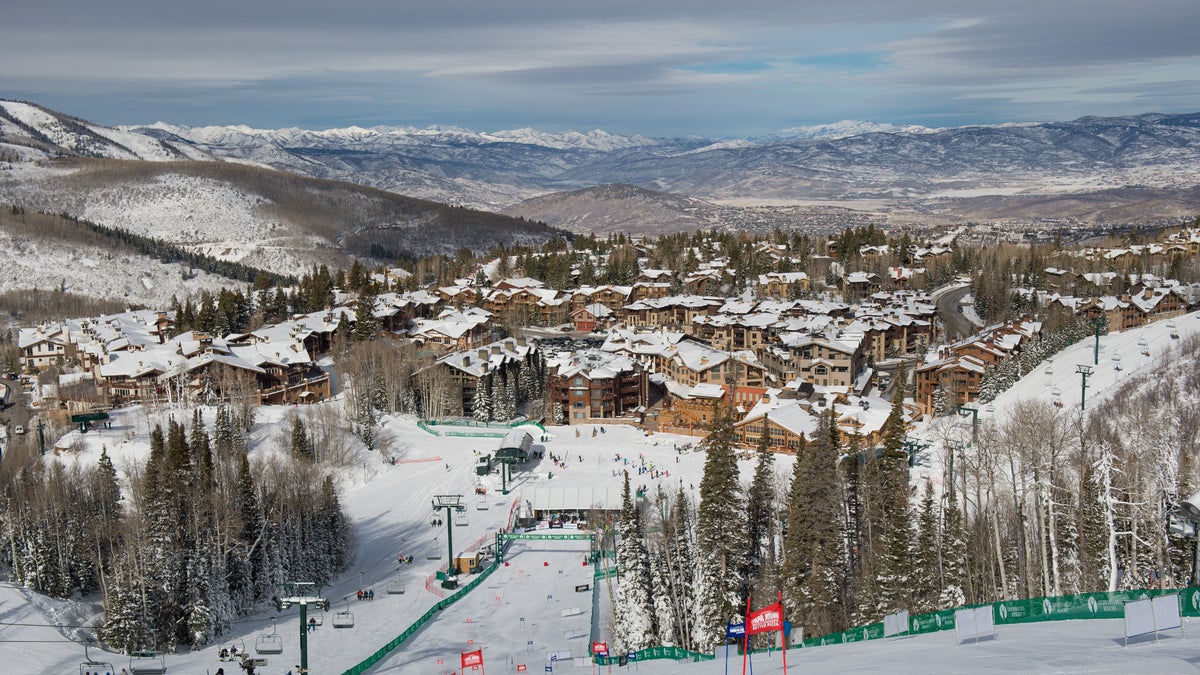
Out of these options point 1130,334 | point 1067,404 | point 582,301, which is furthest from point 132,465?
point 1130,334

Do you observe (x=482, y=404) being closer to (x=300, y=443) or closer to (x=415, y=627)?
(x=300, y=443)

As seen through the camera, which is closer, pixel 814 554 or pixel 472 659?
pixel 472 659

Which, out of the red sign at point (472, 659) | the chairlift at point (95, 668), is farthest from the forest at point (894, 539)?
the chairlift at point (95, 668)

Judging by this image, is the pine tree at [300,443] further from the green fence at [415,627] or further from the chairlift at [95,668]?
the chairlift at [95,668]

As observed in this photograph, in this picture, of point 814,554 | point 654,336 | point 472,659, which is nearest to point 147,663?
point 472,659

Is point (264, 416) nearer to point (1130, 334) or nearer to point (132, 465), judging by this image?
point (132, 465)

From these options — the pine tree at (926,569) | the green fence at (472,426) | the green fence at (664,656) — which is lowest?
the green fence at (664,656)

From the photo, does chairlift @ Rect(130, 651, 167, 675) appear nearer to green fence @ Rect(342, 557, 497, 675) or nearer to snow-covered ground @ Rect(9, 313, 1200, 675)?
snow-covered ground @ Rect(9, 313, 1200, 675)
